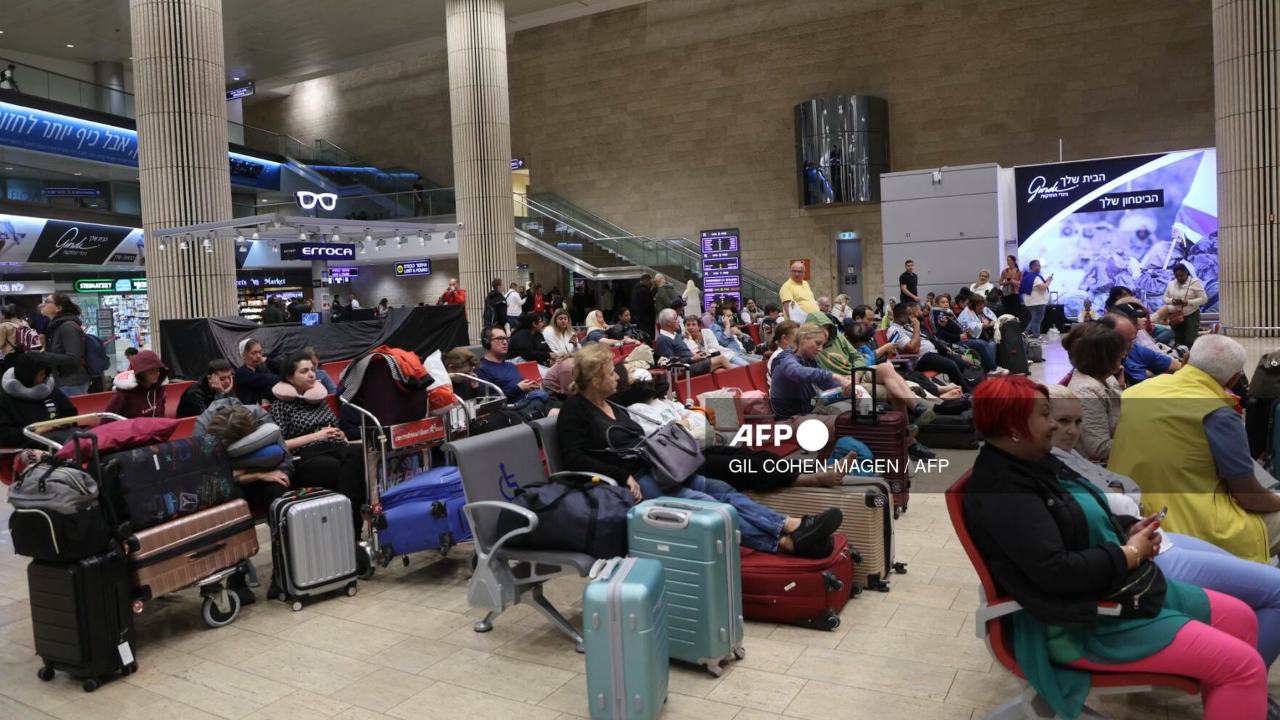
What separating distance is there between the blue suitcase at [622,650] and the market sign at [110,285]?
21.9 meters

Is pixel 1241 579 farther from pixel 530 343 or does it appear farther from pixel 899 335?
pixel 530 343

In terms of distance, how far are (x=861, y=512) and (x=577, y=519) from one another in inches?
58.5

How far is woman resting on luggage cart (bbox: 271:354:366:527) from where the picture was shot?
5387 millimetres

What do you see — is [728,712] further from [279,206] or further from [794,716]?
[279,206]

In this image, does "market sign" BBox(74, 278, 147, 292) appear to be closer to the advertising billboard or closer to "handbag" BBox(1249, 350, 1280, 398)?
the advertising billboard

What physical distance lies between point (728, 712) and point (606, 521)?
3.19ft

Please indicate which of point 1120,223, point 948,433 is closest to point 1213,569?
point 948,433

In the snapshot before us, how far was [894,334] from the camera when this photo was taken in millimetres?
10047

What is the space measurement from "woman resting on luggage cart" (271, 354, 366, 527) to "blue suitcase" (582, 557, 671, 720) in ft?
8.50

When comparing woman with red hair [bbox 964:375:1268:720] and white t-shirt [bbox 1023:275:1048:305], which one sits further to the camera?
white t-shirt [bbox 1023:275:1048:305]

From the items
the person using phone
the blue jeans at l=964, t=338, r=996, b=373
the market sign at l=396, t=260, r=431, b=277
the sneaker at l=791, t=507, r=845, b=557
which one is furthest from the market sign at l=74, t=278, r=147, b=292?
the person using phone

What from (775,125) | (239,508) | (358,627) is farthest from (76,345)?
(775,125)

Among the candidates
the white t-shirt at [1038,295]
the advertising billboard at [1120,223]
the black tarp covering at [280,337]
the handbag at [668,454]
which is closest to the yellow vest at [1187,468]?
the handbag at [668,454]

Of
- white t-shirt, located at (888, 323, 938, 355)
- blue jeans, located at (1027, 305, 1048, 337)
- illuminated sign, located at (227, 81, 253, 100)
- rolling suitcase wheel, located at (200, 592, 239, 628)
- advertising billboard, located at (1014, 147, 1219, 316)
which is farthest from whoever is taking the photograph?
illuminated sign, located at (227, 81, 253, 100)
